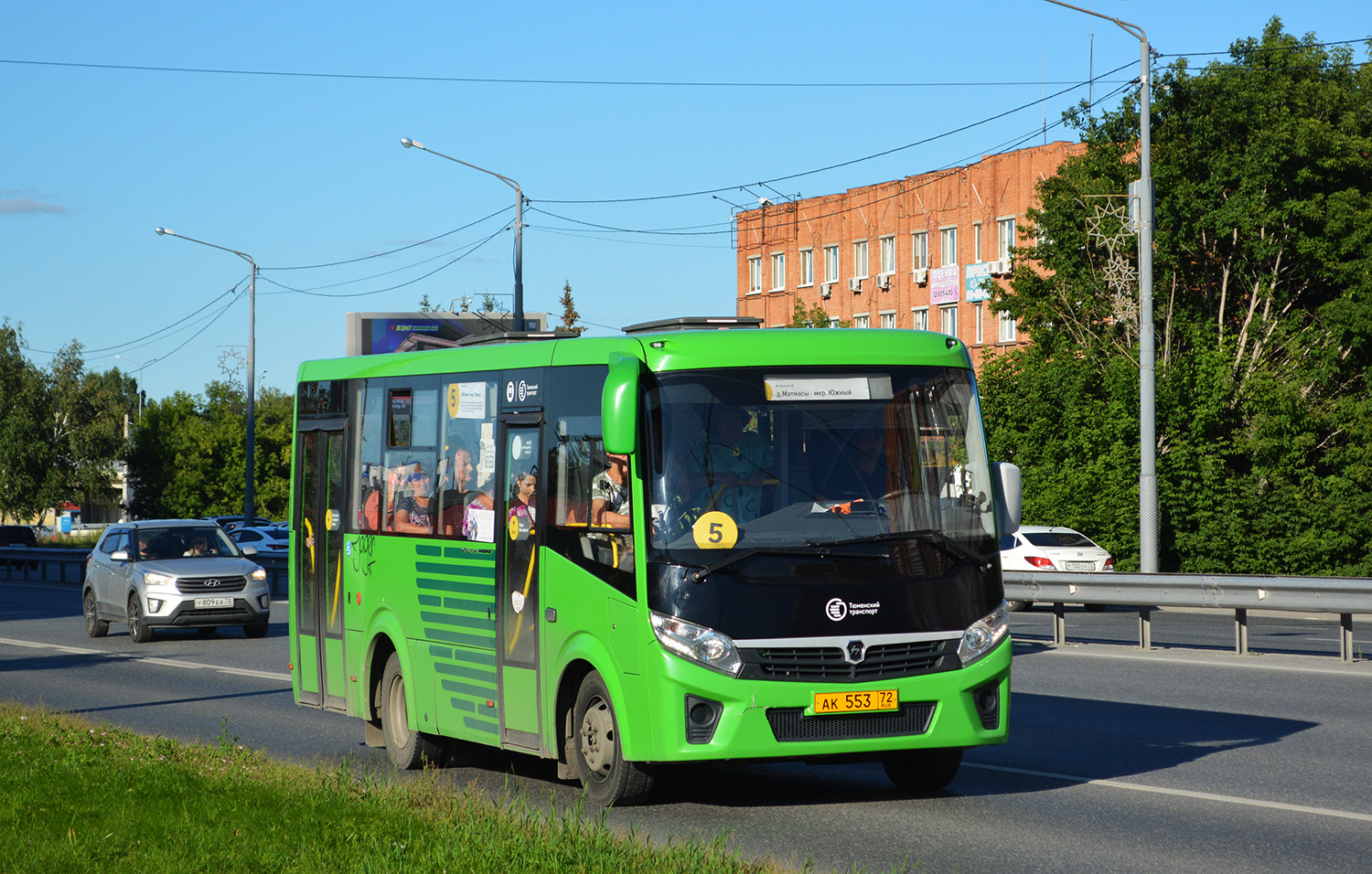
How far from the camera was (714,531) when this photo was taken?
8641 millimetres

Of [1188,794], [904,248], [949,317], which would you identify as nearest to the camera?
[1188,794]

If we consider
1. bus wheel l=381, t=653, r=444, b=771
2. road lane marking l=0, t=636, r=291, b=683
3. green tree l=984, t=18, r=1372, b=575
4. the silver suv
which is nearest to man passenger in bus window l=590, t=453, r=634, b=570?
bus wheel l=381, t=653, r=444, b=771

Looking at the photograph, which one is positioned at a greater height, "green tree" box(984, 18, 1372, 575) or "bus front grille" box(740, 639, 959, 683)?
"green tree" box(984, 18, 1372, 575)

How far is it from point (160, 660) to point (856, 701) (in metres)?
13.8

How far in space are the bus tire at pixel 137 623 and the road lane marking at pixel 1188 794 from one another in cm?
1555

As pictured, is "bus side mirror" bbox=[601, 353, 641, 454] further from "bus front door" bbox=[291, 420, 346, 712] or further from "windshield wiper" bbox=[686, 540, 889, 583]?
"bus front door" bbox=[291, 420, 346, 712]

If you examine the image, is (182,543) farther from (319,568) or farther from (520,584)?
(520,584)

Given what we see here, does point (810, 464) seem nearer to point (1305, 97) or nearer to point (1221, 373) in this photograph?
point (1221, 373)

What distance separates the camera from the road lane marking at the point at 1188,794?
8562mm

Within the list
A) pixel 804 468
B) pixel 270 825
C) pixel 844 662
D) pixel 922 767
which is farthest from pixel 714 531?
pixel 270 825

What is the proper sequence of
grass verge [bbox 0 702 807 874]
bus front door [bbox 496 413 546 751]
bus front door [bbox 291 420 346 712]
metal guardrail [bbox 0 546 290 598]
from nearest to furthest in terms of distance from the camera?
grass verge [bbox 0 702 807 874]
bus front door [bbox 496 413 546 751]
bus front door [bbox 291 420 346 712]
metal guardrail [bbox 0 546 290 598]

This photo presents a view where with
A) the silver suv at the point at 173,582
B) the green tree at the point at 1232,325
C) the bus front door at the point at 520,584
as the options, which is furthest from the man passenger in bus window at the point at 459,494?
the green tree at the point at 1232,325

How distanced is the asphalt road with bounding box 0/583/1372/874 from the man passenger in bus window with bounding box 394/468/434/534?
157 cm

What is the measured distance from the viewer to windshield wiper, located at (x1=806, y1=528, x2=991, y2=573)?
872 centimetres
